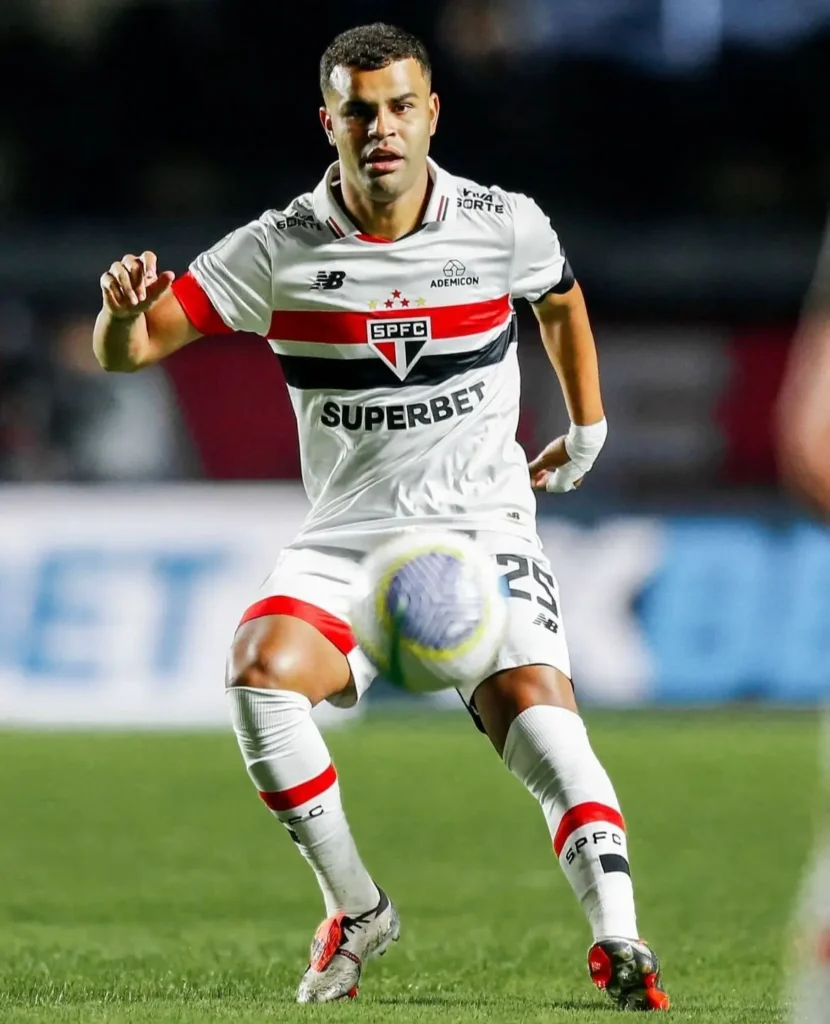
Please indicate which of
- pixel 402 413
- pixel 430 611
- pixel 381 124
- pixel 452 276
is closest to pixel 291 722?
pixel 430 611

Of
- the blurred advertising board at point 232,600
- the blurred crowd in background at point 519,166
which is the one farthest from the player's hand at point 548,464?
the blurred crowd in background at point 519,166

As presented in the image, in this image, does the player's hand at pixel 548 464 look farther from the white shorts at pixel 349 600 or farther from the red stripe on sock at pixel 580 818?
the red stripe on sock at pixel 580 818

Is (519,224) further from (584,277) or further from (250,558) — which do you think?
(584,277)

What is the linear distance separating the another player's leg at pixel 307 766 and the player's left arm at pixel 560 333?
38.9 inches

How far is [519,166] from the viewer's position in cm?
1869

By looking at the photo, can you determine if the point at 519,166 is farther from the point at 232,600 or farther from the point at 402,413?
the point at 402,413

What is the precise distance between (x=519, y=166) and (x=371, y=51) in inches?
549

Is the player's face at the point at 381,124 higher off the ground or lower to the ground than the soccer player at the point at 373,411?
higher

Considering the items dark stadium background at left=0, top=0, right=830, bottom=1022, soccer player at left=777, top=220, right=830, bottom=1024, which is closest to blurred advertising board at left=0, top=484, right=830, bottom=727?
dark stadium background at left=0, top=0, right=830, bottom=1022

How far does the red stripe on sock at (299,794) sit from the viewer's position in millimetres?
4855

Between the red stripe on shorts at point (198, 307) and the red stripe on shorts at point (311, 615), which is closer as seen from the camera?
the red stripe on shorts at point (311, 615)

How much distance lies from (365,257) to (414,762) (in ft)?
21.0

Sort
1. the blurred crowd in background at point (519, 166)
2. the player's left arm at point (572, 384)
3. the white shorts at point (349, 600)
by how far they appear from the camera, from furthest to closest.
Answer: the blurred crowd in background at point (519, 166) < the player's left arm at point (572, 384) < the white shorts at point (349, 600)

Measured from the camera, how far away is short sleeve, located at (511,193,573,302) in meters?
5.15
